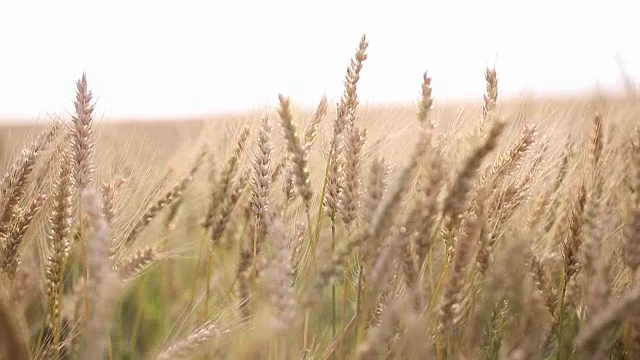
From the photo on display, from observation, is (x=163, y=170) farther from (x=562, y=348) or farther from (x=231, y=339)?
(x=562, y=348)

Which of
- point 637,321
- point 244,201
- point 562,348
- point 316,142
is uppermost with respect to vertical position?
point 316,142

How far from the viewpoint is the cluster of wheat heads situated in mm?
786

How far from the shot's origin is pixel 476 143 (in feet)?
2.64

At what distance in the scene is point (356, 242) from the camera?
77cm

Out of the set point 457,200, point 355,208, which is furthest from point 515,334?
point 355,208

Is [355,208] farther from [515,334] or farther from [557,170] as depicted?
[557,170]

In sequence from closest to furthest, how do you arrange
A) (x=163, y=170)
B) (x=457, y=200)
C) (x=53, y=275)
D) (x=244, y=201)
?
(x=457, y=200)
(x=53, y=275)
(x=244, y=201)
(x=163, y=170)

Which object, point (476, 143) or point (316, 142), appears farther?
point (316, 142)

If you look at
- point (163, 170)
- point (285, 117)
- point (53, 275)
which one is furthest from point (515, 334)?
point (163, 170)

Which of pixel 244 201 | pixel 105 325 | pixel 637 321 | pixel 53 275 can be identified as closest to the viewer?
pixel 105 325

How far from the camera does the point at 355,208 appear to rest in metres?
1.13

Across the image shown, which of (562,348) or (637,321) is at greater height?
(637,321)

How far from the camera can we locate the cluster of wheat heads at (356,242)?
0.79 meters

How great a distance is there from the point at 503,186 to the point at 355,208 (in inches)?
12.7
